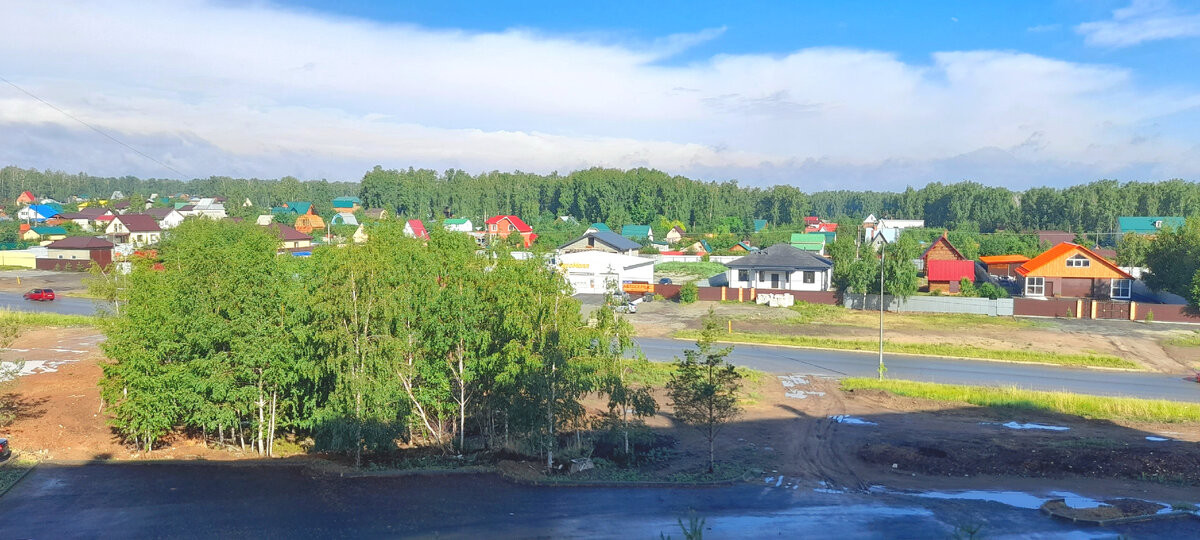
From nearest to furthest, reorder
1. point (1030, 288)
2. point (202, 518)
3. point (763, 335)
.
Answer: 1. point (202, 518)
2. point (763, 335)
3. point (1030, 288)

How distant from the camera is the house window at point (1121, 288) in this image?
48719 mm

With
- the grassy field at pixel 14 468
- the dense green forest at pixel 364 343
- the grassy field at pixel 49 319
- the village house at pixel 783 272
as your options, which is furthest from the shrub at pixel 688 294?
the grassy field at pixel 14 468

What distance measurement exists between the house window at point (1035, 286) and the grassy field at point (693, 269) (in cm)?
2287

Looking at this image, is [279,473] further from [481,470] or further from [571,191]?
[571,191]

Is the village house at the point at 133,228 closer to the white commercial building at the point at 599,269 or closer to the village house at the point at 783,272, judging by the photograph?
the white commercial building at the point at 599,269

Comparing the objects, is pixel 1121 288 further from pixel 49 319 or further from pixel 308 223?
pixel 308 223

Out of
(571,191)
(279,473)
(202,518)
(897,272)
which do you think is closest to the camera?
(202,518)

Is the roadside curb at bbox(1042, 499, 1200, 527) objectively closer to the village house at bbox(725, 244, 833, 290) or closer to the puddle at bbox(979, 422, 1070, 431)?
the puddle at bbox(979, 422, 1070, 431)

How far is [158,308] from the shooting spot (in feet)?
59.8

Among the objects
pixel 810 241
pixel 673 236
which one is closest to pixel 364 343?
pixel 810 241

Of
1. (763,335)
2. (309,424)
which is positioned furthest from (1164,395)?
(309,424)

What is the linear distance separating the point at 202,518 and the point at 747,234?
105165 millimetres

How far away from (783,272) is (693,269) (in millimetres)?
18895

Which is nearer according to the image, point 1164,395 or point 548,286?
point 548,286
